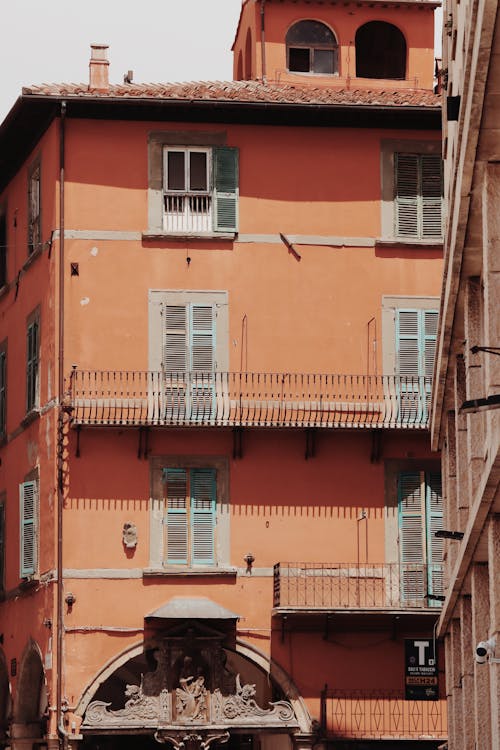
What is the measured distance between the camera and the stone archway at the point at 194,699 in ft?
123

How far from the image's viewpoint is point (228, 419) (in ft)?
126

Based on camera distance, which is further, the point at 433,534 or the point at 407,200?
the point at 407,200

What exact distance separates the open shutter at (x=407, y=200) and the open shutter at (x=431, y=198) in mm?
155

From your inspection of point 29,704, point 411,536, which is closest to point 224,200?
point 411,536

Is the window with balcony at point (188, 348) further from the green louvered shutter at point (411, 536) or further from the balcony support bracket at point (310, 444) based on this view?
the green louvered shutter at point (411, 536)

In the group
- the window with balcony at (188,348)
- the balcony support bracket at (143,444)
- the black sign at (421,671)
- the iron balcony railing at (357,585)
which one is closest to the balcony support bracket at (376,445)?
the iron balcony railing at (357,585)

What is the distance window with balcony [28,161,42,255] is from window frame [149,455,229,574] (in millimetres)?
5301

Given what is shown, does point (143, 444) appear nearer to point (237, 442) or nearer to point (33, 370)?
point (237, 442)


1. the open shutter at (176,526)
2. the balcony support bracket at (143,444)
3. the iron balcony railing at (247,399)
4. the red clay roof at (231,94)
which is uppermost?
the red clay roof at (231,94)

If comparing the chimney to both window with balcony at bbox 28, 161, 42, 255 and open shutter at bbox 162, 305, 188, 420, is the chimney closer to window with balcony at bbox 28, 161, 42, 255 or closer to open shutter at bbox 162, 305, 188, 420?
window with balcony at bbox 28, 161, 42, 255

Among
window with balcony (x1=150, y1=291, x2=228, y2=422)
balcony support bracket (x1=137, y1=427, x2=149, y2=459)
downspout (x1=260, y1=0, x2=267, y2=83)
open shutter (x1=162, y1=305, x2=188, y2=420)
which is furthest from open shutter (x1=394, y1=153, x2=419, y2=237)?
downspout (x1=260, y1=0, x2=267, y2=83)

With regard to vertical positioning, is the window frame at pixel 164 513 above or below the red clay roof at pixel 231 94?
below

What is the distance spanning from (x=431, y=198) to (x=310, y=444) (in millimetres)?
5339

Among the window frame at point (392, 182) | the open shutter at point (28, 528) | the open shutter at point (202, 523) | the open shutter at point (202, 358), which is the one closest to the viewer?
the open shutter at point (202, 523)
